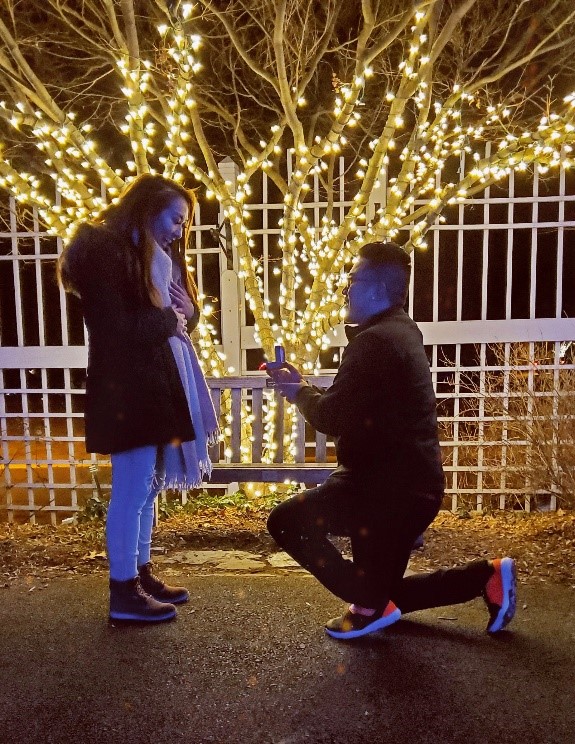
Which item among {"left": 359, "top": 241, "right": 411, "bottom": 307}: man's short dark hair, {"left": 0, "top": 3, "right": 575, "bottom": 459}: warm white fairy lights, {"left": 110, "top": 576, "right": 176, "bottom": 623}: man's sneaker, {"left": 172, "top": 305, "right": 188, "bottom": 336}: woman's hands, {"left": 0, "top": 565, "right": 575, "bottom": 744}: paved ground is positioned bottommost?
{"left": 0, "top": 565, "right": 575, "bottom": 744}: paved ground

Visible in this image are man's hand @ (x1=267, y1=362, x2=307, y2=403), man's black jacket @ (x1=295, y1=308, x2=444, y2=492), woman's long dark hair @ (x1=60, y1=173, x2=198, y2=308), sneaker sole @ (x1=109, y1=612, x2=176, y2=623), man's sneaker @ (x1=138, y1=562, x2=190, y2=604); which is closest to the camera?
man's black jacket @ (x1=295, y1=308, x2=444, y2=492)

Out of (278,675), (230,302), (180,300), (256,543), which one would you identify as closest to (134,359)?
(180,300)

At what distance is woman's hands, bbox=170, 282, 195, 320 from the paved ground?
134 centimetres

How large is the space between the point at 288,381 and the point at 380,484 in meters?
0.64

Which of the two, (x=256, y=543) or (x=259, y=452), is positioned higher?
(x=259, y=452)

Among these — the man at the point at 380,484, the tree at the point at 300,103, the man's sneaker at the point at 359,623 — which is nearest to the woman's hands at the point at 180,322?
the man at the point at 380,484

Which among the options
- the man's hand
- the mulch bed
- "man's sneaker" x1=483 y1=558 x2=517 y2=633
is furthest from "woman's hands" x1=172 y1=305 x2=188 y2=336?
"man's sneaker" x1=483 y1=558 x2=517 y2=633

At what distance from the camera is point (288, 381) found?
287cm

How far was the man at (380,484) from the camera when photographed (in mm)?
2494

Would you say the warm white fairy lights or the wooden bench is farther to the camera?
the warm white fairy lights

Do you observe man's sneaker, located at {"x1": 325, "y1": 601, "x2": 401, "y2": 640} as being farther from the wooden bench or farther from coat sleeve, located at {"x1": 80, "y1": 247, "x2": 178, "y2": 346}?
coat sleeve, located at {"x1": 80, "y1": 247, "x2": 178, "y2": 346}

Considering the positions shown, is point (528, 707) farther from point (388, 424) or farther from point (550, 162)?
point (550, 162)

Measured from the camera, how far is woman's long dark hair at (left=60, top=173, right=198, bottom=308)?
2.61 meters

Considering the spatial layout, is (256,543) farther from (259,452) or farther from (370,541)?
(370,541)
